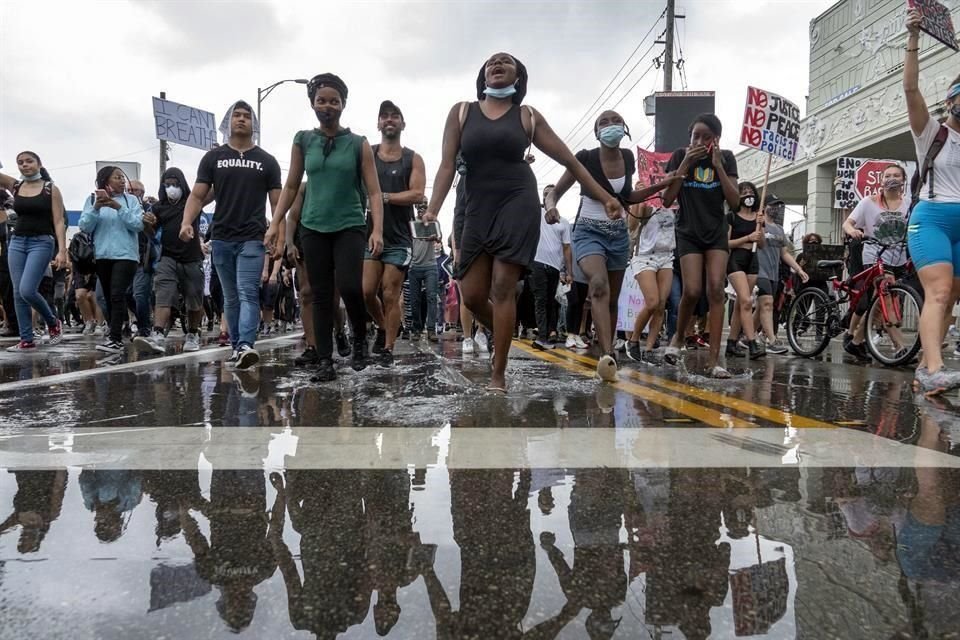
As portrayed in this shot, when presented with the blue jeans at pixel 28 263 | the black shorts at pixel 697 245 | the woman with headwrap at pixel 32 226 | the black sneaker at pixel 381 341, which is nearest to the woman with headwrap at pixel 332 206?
the black sneaker at pixel 381 341

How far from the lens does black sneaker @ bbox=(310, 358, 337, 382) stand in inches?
172

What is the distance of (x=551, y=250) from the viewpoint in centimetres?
864

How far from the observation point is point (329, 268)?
4809 mm

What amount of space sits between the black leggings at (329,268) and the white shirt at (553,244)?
4.11 m

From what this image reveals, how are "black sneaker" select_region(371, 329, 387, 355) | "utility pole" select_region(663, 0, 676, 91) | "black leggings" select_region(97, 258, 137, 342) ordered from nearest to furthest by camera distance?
"black sneaker" select_region(371, 329, 387, 355)
"black leggings" select_region(97, 258, 137, 342)
"utility pole" select_region(663, 0, 676, 91)

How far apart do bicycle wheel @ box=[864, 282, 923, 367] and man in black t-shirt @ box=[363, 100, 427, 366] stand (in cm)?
434

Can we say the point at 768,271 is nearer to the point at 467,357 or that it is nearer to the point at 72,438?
the point at 467,357

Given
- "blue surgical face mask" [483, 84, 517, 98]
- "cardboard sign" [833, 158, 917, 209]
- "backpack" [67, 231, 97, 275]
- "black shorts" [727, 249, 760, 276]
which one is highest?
"cardboard sign" [833, 158, 917, 209]

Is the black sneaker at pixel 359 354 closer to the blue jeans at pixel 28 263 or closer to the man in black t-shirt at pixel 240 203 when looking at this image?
the man in black t-shirt at pixel 240 203

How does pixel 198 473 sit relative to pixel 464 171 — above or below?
below

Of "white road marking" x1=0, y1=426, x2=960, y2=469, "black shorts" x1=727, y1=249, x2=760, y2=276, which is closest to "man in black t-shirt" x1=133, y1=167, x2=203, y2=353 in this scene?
"white road marking" x1=0, y1=426, x2=960, y2=469

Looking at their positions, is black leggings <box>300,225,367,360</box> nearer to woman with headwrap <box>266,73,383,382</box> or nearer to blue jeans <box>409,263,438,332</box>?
woman with headwrap <box>266,73,383,382</box>

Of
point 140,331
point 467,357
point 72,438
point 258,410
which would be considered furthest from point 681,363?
point 140,331

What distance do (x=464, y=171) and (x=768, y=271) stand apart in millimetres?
5269
